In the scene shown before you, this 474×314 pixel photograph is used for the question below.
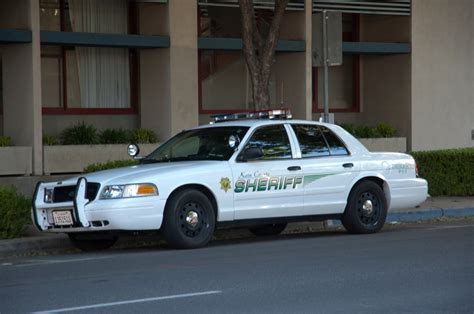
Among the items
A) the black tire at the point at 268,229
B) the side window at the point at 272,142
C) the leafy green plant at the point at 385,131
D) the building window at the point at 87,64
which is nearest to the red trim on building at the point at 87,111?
the building window at the point at 87,64

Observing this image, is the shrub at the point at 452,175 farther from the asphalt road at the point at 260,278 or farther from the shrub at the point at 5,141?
the shrub at the point at 5,141

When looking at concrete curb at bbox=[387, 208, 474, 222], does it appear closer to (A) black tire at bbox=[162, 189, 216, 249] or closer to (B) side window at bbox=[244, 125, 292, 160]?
(B) side window at bbox=[244, 125, 292, 160]

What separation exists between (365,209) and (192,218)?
9.85 feet

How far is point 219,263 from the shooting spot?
38.6 ft

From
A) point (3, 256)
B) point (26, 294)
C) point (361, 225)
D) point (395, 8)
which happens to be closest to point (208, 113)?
point (395, 8)

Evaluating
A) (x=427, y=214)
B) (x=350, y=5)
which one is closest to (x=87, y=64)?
(x=350, y=5)

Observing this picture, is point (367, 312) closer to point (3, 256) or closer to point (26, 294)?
point (26, 294)

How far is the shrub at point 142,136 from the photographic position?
20.1m

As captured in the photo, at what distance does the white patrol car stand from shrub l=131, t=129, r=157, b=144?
17.5ft

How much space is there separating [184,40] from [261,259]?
8.89m

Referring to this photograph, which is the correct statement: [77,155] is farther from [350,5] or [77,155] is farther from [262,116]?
[350,5]

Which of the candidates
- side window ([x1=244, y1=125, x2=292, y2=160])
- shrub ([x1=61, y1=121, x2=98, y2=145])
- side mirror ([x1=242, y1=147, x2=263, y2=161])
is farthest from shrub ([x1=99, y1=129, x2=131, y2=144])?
side mirror ([x1=242, y1=147, x2=263, y2=161])

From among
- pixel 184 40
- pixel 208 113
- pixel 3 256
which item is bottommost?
pixel 3 256

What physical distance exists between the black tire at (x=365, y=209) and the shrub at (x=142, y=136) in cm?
→ 644
